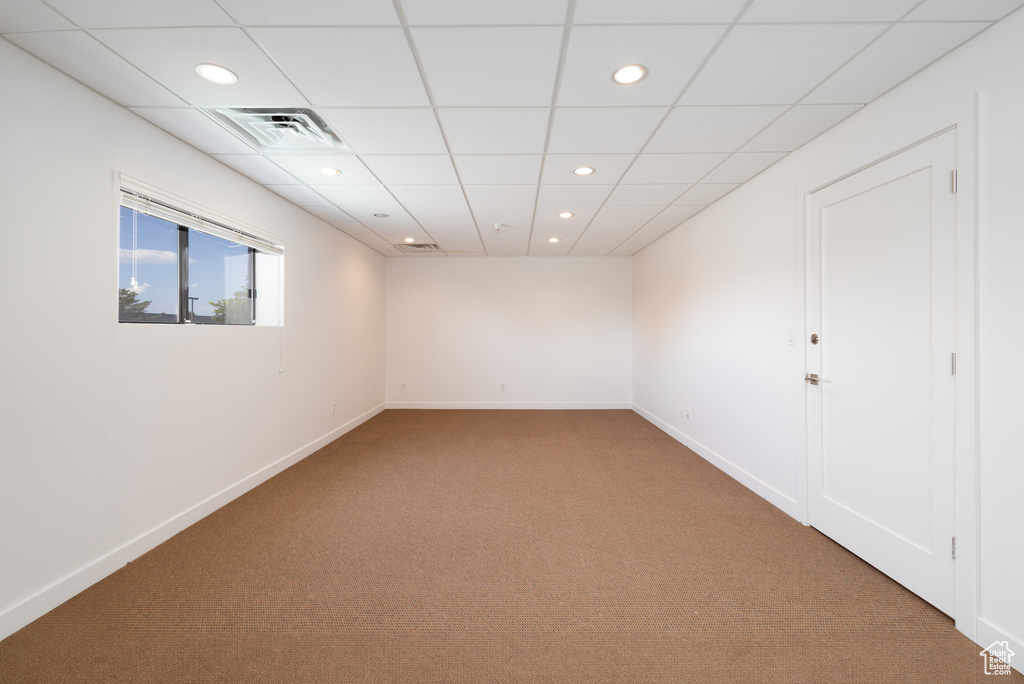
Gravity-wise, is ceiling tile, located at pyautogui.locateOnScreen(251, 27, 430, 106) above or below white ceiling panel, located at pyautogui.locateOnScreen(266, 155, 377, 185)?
below

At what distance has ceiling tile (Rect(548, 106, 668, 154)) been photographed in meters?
2.22

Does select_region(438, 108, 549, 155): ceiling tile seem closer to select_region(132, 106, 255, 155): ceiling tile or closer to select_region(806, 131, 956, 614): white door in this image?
select_region(132, 106, 255, 155): ceiling tile

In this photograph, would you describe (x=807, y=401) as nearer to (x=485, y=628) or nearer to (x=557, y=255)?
(x=485, y=628)

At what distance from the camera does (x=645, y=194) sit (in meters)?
3.55

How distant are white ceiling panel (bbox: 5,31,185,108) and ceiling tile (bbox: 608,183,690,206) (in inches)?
122

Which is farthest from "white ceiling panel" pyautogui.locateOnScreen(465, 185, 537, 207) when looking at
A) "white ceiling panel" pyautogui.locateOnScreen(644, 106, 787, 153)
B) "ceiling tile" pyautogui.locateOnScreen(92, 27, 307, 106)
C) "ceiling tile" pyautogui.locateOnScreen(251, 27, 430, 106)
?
"ceiling tile" pyautogui.locateOnScreen(92, 27, 307, 106)

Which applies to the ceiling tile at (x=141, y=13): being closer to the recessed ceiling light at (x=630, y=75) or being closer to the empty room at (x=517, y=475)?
the empty room at (x=517, y=475)

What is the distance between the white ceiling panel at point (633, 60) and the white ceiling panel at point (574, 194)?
1.24 metres

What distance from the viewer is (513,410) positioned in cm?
651

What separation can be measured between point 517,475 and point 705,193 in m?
3.08

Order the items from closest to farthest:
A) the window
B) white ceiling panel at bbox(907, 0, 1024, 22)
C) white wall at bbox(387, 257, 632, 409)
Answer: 1. white ceiling panel at bbox(907, 0, 1024, 22)
2. the window
3. white wall at bbox(387, 257, 632, 409)

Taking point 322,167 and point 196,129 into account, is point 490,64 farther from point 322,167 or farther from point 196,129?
point 196,129

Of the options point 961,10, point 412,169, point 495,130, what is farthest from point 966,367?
point 412,169

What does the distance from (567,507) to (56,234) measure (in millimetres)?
3335
